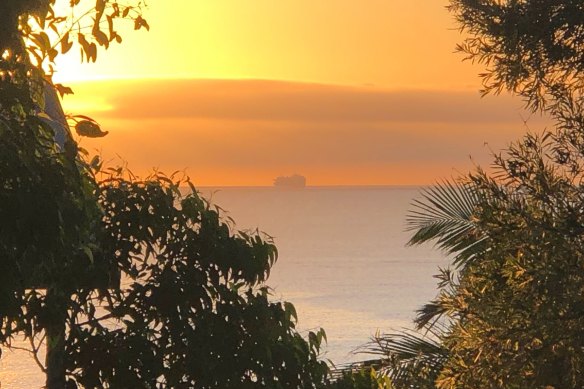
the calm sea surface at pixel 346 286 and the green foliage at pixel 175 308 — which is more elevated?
the calm sea surface at pixel 346 286

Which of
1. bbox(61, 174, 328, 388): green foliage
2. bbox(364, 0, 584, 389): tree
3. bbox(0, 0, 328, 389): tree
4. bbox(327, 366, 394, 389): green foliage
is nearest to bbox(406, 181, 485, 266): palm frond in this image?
bbox(364, 0, 584, 389): tree

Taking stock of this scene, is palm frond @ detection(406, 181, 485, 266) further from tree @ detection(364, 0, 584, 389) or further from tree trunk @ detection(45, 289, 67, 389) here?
tree trunk @ detection(45, 289, 67, 389)

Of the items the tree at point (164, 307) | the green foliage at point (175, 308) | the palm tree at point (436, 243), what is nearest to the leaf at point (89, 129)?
the tree at point (164, 307)

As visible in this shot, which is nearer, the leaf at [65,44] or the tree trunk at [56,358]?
Result: the leaf at [65,44]

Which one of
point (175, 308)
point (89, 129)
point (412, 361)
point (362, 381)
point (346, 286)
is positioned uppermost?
point (346, 286)

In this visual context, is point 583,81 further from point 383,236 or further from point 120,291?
point 383,236

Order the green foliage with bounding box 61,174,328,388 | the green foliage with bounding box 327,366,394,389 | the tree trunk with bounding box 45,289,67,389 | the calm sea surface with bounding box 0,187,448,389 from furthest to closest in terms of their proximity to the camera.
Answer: the calm sea surface with bounding box 0,187,448,389
the green foliage with bounding box 327,366,394,389
the green foliage with bounding box 61,174,328,388
the tree trunk with bounding box 45,289,67,389

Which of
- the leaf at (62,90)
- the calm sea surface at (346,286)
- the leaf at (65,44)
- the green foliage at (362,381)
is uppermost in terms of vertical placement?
the calm sea surface at (346,286)

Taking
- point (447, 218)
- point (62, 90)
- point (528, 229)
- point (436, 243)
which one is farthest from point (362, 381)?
point (447, 218)

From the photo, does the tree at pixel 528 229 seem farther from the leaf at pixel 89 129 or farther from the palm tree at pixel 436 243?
the leaf at pixel 89 129

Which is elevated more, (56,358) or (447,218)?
(447,218)

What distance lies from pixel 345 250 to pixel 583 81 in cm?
12856

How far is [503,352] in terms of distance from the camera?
934cm

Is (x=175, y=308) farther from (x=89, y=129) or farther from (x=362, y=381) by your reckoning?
(x=89, y=129)
